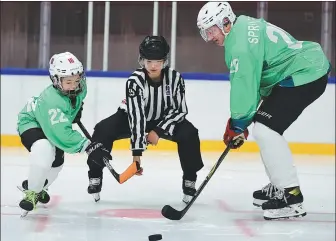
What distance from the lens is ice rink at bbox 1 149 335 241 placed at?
178cm

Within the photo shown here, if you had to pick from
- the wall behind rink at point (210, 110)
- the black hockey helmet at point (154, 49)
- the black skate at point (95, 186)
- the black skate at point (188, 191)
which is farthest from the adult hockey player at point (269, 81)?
the wall behind rink at point (210, 110)

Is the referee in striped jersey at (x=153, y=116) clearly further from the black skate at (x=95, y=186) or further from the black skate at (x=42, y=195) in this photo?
the black skate at (x=42, y=195)

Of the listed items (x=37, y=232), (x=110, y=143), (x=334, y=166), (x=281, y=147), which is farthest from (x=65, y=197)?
(x=334, y=166)

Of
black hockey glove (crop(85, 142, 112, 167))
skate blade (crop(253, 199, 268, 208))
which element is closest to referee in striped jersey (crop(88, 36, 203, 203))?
black hockey glove (crop(85, 142, 112, 167))

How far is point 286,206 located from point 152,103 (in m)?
0.54

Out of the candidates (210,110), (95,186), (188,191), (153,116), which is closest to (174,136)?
(153,116)

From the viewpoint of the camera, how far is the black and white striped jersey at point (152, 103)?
6.64ft

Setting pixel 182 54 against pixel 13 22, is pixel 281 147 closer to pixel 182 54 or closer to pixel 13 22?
pixel 182 54

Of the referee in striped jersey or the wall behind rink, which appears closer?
the referee in striped jersey

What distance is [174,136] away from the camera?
6.95 feet

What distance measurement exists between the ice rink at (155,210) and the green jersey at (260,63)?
0.34m

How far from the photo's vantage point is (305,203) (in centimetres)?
232

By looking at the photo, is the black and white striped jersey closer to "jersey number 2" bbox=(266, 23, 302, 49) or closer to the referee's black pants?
the referee's black pants

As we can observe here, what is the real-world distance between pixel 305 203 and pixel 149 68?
805 mm
